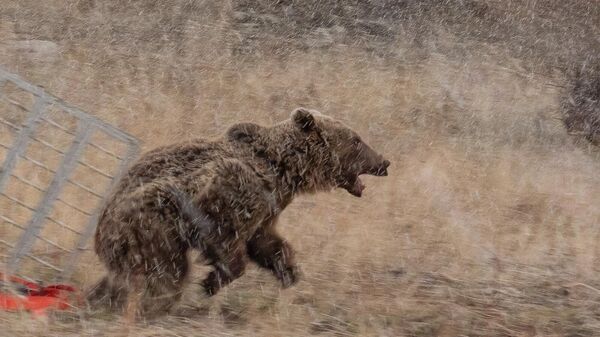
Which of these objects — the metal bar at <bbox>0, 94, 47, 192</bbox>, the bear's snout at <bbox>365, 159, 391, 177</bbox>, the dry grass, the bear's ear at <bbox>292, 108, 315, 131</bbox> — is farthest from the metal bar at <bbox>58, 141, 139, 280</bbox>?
the bear's snout at <bbox>365, 159, 391, 177</bbox>

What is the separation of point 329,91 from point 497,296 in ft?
24.3

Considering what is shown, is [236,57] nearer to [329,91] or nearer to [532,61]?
→ [329,91]

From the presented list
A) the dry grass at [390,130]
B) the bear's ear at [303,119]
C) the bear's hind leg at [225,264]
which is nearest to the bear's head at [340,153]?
the bear's ear at [303,119]

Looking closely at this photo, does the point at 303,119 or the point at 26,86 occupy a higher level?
the point at 26,86

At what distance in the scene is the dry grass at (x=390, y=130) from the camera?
6094mm

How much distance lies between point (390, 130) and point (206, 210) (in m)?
7.73

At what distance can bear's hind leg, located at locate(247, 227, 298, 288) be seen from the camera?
596 cm

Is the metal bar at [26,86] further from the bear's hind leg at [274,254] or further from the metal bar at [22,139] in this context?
the bear's hind leg at [274,254]

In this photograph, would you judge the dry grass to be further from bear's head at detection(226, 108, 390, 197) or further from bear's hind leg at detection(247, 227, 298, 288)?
bear's head at detection(226, 108, 390, 197)

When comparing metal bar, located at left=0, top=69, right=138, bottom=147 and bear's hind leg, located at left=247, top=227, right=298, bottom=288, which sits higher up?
metal bar, located at left=0, top=69, right=138, bottom=147

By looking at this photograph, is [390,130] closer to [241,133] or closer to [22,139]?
[241,133]

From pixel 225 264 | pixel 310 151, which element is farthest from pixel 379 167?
pixel 225 264

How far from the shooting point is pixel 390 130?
42.2 feet

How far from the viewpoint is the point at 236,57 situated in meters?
14.5
